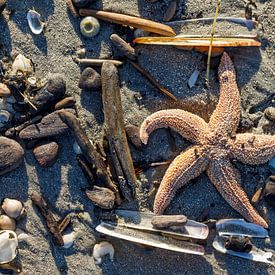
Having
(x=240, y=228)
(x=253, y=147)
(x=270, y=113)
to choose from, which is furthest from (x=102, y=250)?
(x=270, y=113)

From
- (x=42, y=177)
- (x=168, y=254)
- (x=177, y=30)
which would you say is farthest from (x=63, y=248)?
(x=177, y=30)

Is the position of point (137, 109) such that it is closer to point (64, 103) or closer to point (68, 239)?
point (64, 103)

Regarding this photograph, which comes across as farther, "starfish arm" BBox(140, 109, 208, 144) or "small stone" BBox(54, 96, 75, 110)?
"small stone" BBox(54, 96, 75, 110)

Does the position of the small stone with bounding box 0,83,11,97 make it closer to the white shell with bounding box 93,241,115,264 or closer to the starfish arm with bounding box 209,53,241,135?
the white shell with bounding box 93,241,115,264

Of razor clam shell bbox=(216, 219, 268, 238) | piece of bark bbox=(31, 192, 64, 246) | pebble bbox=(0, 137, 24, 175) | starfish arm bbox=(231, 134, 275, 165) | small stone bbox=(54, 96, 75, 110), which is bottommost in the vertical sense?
razor clam shell bbox=(216, 219, 268, 238)

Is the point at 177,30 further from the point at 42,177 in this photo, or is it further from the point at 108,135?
the point at 42,177

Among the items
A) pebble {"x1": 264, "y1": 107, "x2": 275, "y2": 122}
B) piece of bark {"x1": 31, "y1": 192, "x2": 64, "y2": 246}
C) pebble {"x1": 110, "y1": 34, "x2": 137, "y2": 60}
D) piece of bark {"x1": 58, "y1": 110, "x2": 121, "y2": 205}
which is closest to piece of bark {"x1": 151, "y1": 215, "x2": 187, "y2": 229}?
piece of bark {"x1": 58, "y1": 110, "x2": 121, "y2": 205}

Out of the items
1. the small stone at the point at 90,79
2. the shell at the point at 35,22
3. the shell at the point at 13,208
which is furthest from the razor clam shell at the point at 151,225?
the shell at the point at 35,22
